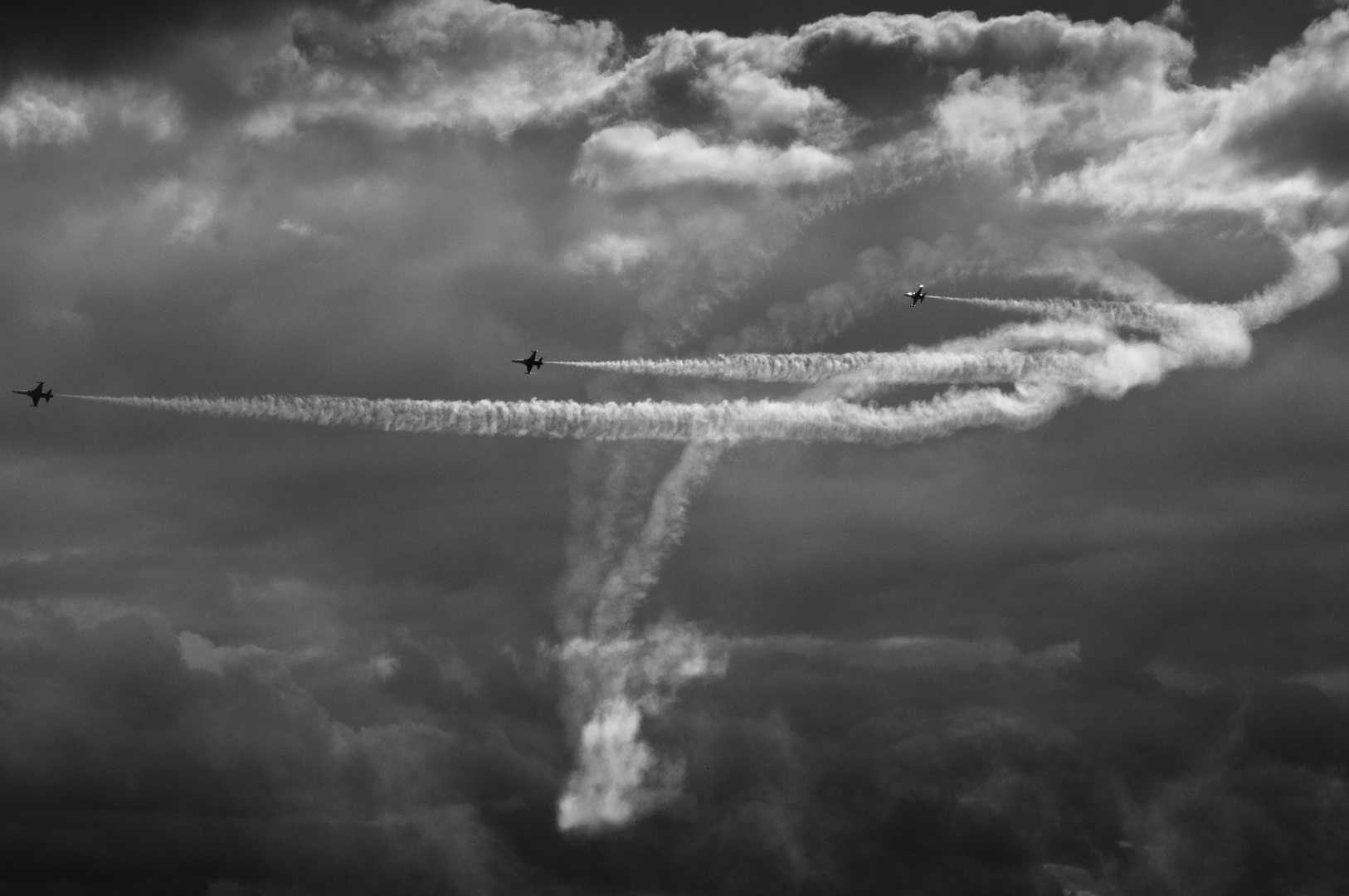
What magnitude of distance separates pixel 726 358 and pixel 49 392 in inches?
2623

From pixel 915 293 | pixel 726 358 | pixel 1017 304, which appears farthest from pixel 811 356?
pixel 915 293

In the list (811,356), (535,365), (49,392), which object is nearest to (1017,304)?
(811,356)

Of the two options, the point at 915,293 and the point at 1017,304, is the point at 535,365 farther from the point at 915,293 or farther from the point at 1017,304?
the point at 1017,304

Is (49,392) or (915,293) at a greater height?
(915,293)

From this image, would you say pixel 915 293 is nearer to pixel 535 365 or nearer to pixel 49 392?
pixel 535 365

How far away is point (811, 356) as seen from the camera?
148 m

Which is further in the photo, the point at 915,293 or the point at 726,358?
the point at 915,293

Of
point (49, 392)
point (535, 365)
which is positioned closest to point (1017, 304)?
point (535, 365)

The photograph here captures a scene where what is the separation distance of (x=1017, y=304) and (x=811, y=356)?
54.7 ft

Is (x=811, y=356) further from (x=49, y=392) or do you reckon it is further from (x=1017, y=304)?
(x=49, y=392)

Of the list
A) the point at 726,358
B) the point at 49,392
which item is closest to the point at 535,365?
the point at 726,358

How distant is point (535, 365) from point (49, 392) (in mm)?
44306

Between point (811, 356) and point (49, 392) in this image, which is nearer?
point (811, 356)

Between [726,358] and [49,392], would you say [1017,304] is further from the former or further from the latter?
[49,392]
